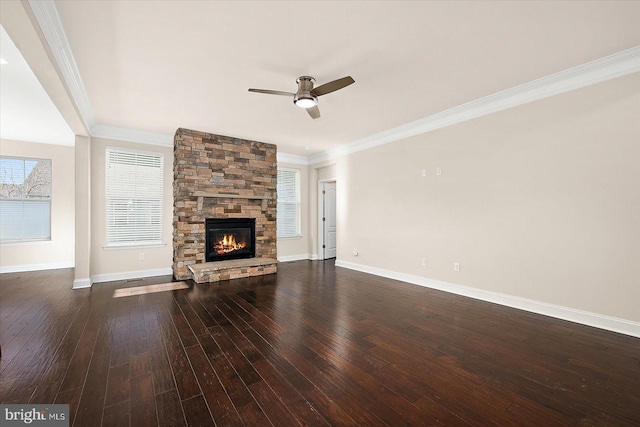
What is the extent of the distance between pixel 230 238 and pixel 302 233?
216cm

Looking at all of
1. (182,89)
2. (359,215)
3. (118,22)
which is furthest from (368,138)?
(118,22)

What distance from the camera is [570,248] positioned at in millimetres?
3223

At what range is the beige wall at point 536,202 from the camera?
115 inches

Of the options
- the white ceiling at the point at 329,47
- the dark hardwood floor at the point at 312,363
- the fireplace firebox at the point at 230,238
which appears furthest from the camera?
the fireplace firebox at the point at 230,238

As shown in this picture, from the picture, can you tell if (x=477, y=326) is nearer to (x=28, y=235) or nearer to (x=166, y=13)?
(x=166, y=13)

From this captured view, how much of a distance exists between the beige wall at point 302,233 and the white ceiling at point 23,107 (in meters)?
4.45

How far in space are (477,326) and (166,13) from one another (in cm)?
420

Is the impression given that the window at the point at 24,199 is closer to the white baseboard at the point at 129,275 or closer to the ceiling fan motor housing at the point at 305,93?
the white baseboard at the point at 129,275

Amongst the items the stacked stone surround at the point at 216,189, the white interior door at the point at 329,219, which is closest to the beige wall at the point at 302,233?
the white interior door at the point at 329,219

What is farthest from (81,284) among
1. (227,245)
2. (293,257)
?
(293,257)

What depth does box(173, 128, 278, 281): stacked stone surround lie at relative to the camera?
203 inches

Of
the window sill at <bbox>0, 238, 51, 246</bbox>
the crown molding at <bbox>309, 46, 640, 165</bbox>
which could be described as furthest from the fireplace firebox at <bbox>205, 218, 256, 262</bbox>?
the window sill at <bbox>0, 238, 51, 246</bbox>

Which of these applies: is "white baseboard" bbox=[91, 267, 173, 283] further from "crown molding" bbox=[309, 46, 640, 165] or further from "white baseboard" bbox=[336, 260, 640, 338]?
"crown molding" bbox=[309, 46, 640, 165]

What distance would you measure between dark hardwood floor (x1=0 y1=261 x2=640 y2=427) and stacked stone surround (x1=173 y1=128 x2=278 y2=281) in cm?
152
